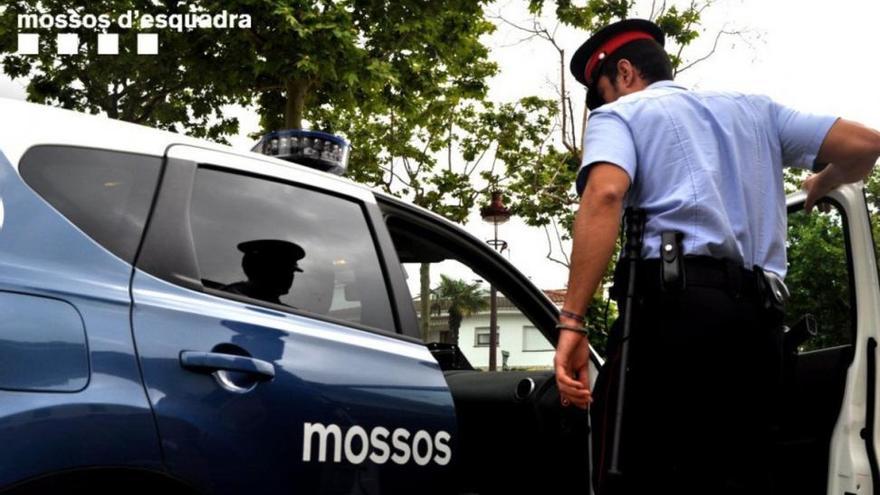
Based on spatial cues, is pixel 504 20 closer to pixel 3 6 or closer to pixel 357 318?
pixel 3 6

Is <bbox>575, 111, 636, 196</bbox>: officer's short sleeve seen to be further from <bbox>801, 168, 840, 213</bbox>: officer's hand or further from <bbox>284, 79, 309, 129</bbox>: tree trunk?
<bbox>284, 79, 309, 129</bbox>: tree trunk

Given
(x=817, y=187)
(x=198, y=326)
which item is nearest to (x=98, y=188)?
(x=198, y=326)

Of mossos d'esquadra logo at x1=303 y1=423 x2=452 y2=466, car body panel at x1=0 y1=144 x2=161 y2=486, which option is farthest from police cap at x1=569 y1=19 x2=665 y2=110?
car body panel at x1=0 y1=144 x2=161 y2=486

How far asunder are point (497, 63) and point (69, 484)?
63.4 ft

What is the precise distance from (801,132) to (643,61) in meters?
0.47

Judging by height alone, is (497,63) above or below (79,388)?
above

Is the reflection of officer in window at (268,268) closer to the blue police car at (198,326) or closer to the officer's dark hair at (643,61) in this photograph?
the blue police car at (198,326)

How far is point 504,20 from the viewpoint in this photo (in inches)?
760

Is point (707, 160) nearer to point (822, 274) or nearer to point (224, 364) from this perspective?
point (822, 274)

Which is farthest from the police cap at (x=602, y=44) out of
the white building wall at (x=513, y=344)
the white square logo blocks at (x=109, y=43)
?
the white square logo blocks at (x=109, y=43)

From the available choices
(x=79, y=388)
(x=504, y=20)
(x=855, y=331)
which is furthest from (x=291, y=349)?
(x=504, y=20)

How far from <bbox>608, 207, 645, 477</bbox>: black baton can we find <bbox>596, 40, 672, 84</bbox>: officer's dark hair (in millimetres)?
453

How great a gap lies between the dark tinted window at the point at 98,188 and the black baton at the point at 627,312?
1174mm

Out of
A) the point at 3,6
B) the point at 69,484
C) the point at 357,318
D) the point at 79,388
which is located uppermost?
the point at 3,6
